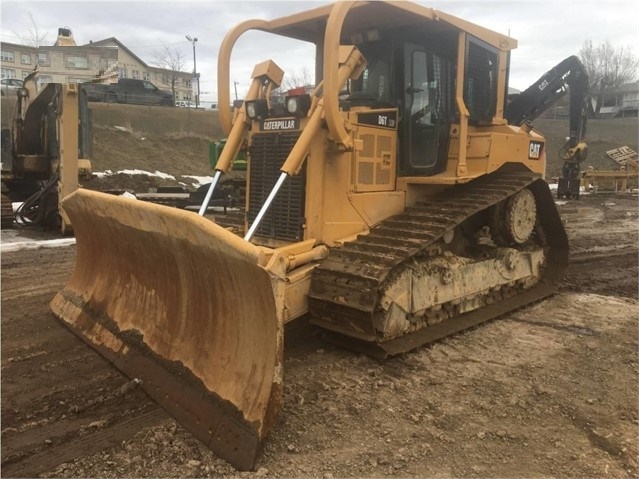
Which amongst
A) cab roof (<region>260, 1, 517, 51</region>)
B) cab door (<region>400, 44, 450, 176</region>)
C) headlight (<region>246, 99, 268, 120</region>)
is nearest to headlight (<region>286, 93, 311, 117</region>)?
headlight (<region>246, 99, 268, 120</region>)

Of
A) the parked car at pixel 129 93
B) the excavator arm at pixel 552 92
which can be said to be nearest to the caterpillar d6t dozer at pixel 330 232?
the excavator arm at pixel 552 92

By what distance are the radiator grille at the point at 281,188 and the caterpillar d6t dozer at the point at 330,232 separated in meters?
0.02

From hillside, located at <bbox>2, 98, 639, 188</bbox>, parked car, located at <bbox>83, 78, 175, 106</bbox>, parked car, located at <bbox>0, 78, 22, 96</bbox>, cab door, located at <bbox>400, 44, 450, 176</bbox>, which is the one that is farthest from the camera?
parked car, located at <bbox>83, 78, 175, 106</bbox>

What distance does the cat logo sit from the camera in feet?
22.3

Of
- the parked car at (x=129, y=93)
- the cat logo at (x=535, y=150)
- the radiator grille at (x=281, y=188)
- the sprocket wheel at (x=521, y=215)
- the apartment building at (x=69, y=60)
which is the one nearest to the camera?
the radiator grille at (x=281, y=188)

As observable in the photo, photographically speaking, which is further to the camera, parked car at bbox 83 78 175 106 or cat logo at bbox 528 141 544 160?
parked car at bbox 83 78 175 106

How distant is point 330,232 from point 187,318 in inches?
57.8

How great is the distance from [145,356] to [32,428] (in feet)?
3.03

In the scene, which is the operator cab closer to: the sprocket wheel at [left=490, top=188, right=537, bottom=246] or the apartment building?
the sprocket wheel at [left=490, top=188, right=537, bottom=246]

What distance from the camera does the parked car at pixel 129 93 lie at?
3344 cm

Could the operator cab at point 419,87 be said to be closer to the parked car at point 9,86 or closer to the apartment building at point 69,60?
the parked car at point 9,86

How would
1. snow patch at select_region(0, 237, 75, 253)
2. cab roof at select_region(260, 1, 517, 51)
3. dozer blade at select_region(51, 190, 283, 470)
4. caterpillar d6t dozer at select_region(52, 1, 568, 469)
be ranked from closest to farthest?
1. dozer blade at select_region(51, 190, 283, 470)
2. caterpillar d6t dozer at select_region(52, 1, 568, 469)
3. cab roof at select_region(260, 1, 517, 51)
4. snow patch at select_region(0, 237, 75, 253)

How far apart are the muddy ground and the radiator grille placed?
94 centimetres

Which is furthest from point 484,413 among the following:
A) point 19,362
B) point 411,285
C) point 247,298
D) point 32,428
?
point 19,362
